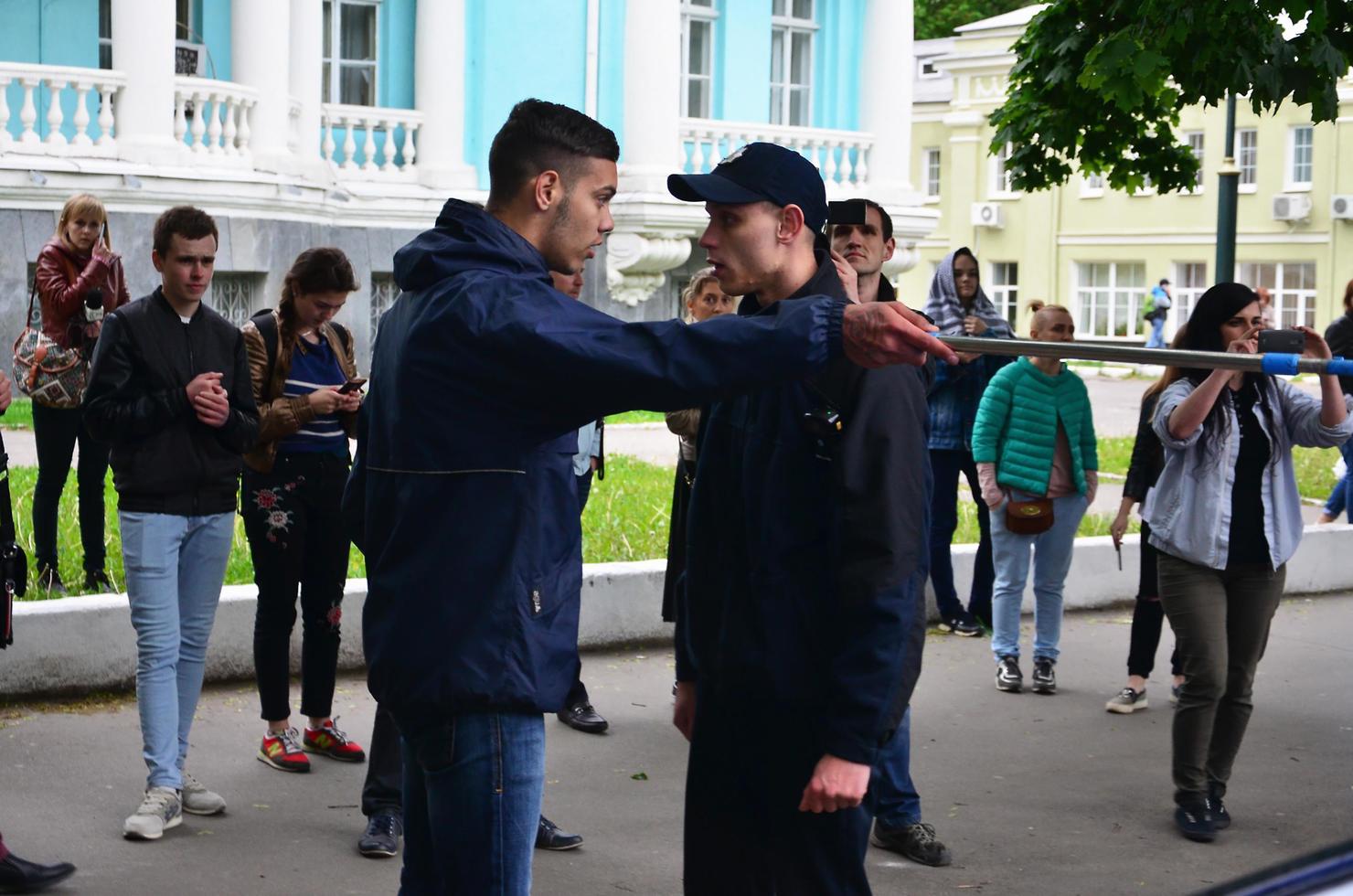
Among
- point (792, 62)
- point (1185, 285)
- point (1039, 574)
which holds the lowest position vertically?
point (1039, 574)

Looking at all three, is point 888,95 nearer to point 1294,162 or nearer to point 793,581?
point 793,581

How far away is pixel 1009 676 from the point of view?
29.9 feet

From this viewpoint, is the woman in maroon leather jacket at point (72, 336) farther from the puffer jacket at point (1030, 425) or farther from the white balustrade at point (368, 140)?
the white balustrade at point (368, 140)

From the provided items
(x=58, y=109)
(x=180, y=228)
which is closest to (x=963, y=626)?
(x=180, y=228)

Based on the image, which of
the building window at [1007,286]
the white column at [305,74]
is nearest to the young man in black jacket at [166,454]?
the white column at [305,74]

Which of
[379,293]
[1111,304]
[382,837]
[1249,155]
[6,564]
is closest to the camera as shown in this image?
[6,564]

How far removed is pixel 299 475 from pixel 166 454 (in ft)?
2.18

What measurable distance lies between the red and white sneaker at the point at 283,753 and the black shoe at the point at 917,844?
7.46ft

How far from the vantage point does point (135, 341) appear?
20.9ft

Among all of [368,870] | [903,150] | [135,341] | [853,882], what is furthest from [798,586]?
[903,150]

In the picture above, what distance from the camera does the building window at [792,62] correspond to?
26672 millimetres

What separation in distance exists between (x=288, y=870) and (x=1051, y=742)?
357cm

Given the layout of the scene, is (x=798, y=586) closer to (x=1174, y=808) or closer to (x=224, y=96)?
(x=1174, y=808)

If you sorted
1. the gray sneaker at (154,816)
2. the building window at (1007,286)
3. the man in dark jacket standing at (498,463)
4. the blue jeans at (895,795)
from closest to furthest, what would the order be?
the man in dark jacket standing at (498,463), the gray sneaker at (154,816), the blue jeans at (895,795), the building window at (1007,286)
